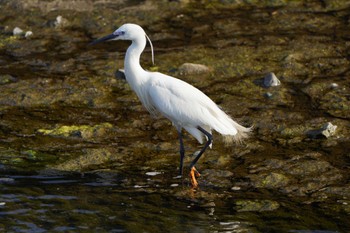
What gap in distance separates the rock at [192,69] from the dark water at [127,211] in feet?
11.4

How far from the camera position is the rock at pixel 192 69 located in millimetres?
11023

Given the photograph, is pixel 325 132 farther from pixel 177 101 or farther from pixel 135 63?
pixel 135 63

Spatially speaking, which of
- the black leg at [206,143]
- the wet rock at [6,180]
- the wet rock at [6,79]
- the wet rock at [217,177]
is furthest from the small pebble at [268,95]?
the wet rock at [6,180]

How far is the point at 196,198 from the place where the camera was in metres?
7.52

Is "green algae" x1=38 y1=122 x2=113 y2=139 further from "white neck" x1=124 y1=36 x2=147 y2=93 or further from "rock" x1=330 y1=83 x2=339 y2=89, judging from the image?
"rock" x1=330 y1=83 x2=339 y2=89

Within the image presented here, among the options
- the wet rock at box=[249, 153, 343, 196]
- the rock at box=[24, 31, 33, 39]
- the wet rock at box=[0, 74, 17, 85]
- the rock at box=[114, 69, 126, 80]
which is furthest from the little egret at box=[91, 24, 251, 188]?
the rock at box=[24, 31, 33, 39]

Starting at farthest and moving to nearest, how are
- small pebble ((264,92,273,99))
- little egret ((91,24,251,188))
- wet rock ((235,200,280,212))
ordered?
1. small pebble ((264,92,273,99))
2. little egret ((91,24,251,188))
3. wet rock ((235,200,280,212))

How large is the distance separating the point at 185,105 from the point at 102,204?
5.55 ft

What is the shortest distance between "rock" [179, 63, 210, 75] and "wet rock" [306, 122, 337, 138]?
252 cm

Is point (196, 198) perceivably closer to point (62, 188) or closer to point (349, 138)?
point (62, 188)

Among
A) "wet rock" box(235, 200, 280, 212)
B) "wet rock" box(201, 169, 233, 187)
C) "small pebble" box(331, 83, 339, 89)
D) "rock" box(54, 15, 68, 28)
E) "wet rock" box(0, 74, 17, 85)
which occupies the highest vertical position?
"rock" box(54, 15, 68, 28)

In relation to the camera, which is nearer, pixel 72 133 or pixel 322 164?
pixel 322 164

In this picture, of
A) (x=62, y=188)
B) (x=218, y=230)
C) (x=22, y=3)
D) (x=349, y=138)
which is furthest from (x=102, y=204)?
(x=22, y=3)

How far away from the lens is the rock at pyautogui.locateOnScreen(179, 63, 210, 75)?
11023 mm
